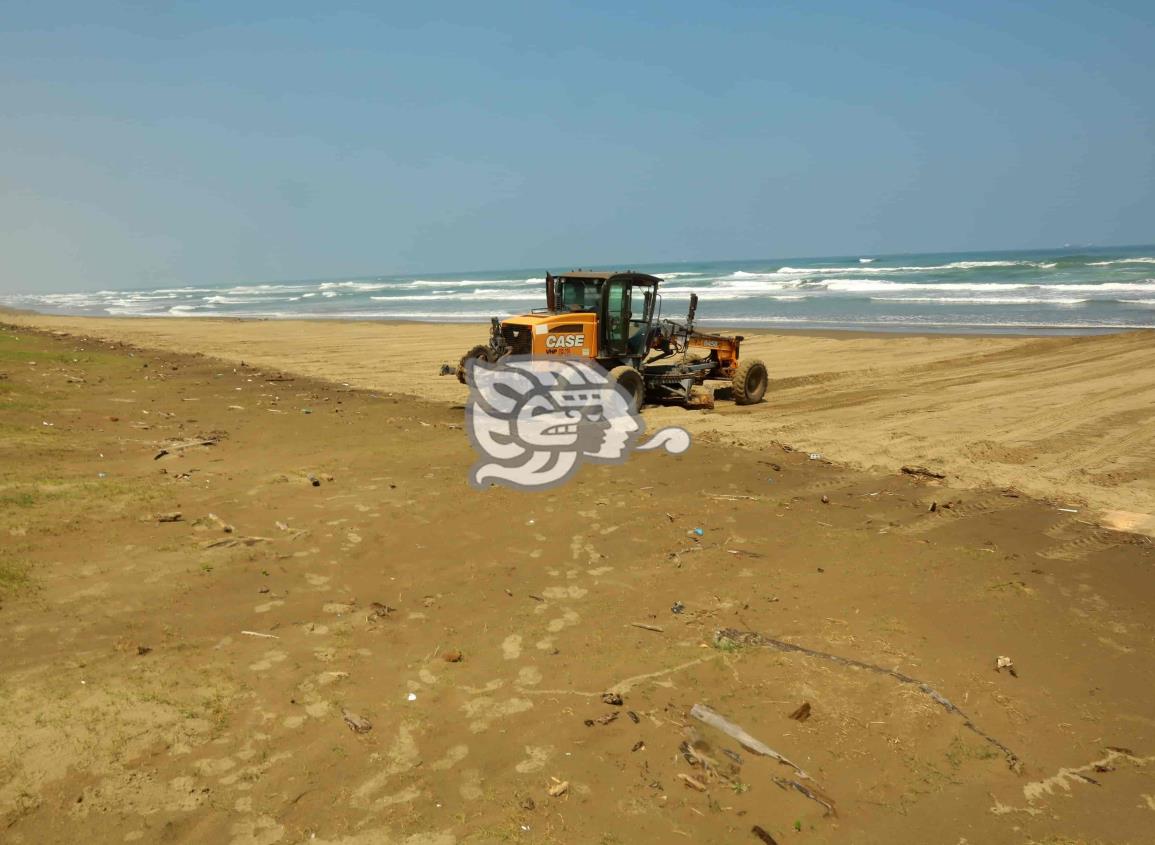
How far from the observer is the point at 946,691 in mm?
4512

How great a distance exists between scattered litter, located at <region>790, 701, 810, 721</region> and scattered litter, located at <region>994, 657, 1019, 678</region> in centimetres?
142

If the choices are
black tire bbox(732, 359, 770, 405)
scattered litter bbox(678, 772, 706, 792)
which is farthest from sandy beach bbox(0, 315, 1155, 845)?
black tire bbox(732, 359, 770, 405)

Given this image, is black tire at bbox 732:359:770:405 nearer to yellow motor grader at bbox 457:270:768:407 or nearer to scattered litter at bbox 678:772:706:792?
yellow motor grader at bbox 457:270:768:407

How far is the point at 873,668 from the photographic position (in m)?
4.72

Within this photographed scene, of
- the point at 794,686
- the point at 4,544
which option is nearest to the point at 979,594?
the point at 794,686

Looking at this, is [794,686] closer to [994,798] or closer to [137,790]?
[994,798]

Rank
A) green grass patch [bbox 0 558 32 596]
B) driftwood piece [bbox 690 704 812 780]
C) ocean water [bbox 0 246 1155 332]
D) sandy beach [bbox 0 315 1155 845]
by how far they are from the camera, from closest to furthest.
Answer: sandy beach [bbox 0 315 1155 845] < driftwood piece [bbox 690 704 812 780] < green grass patch [bbox 0 558 32 596] < ocean water [bbox 0 246 1155 332]

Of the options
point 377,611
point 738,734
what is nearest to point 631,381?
point 377,611

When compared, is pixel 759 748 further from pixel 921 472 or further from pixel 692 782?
pixel 921 472

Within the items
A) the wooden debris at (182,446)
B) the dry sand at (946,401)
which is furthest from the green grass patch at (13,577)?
the dry sand at (946,401)

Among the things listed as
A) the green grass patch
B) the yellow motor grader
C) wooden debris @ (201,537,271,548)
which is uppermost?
the yellow motor grader

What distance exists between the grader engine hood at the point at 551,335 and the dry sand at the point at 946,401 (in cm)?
160

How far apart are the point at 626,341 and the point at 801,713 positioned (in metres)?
9.01

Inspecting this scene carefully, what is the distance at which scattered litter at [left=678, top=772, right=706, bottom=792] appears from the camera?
3.63 meters
